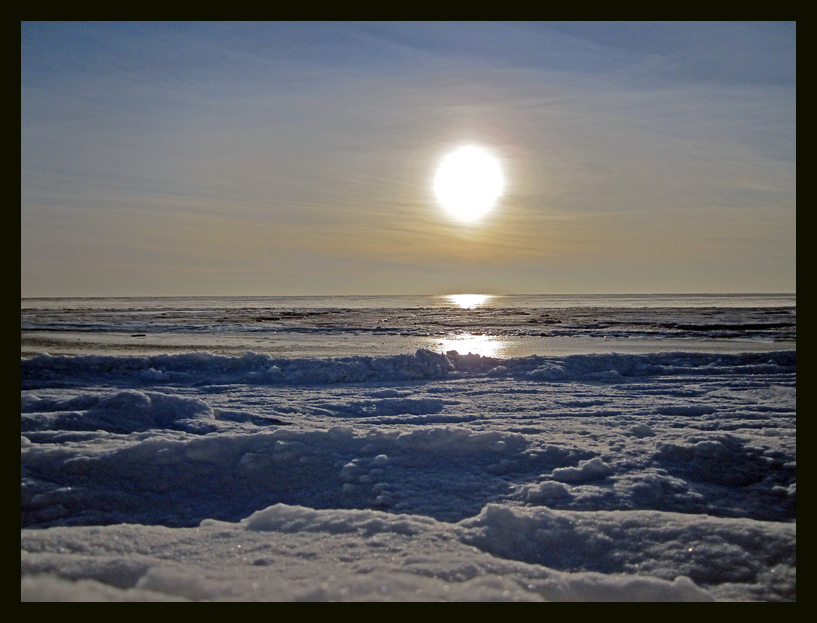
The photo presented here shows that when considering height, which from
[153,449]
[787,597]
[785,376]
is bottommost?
[787,597]

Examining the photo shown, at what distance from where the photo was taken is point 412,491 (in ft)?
17.5

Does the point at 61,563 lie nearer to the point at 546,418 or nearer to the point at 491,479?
the point at 491,479

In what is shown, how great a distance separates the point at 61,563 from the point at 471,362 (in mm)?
10309

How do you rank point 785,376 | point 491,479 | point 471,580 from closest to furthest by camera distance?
point 471,580 → point 491,479 → point 785,376

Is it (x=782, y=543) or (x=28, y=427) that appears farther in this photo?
(x=28, y=427)

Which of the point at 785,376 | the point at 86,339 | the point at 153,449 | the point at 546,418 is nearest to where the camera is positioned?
the point at 153,449

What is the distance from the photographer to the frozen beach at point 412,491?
3494 millimetres

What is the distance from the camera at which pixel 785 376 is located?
11359mm

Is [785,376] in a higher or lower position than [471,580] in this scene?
higher

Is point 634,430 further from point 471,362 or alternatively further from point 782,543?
point 471,362

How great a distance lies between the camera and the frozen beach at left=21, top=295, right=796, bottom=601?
349 centimetres
